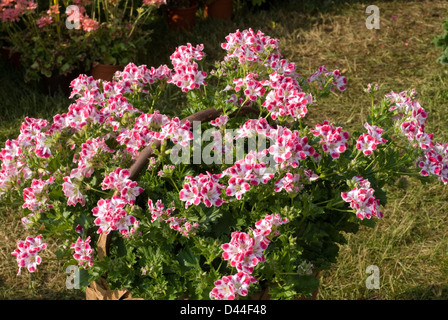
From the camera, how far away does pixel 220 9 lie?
18.7 ft

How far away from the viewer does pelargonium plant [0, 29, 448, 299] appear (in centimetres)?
186

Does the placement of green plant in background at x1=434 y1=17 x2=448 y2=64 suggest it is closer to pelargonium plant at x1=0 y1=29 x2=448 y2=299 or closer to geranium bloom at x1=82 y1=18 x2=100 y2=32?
geranium bloom at x1=82 y1=18 x2=100 y2=32

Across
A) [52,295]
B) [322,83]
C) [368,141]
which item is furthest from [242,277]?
[52,295]

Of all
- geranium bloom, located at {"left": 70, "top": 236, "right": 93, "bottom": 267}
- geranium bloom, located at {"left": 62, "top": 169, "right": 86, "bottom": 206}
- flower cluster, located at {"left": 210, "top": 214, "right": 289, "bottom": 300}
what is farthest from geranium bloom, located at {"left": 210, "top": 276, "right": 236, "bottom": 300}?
geranium bloom, located at {"left": 62, "top": 169, "right": 86, "bottom": 206}

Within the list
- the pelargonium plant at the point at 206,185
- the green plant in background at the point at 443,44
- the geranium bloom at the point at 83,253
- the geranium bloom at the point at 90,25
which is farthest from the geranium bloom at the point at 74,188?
the green plant in background at the point at 443,44

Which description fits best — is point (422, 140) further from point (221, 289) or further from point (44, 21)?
point (44, 21)

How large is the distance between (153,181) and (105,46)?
106 inches

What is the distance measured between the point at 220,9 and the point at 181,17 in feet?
1.49

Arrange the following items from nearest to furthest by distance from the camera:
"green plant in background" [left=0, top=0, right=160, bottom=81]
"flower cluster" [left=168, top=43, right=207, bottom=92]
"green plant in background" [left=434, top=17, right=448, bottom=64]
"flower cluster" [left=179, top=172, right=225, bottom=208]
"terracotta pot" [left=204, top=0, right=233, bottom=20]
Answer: "flower cluster" [left=179, top=172, right=225, bottom=208] < "flower cluster" [left=168, top=43, right=207, bottom=92] < "green plant in background" [left=0, top=0, right=160, bottom=81] < "green plant in background" [left=434, top=17, right=448, bottom=64] < "terracotta pot" [left=204, top=0, right=233, bottom=20]

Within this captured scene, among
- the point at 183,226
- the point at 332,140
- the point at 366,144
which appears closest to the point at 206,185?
the point at 183,226

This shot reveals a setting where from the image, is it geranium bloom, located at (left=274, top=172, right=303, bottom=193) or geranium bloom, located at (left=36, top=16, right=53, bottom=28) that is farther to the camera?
geranium bloom, located at (left=36, top=16, right=53, bottom=28)

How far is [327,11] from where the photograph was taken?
5.90m

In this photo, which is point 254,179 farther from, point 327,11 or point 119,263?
point 327,11

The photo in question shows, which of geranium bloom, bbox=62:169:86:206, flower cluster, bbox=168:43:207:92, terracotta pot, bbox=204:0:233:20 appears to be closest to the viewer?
geranium bloom, bbox=62:169:86:206
